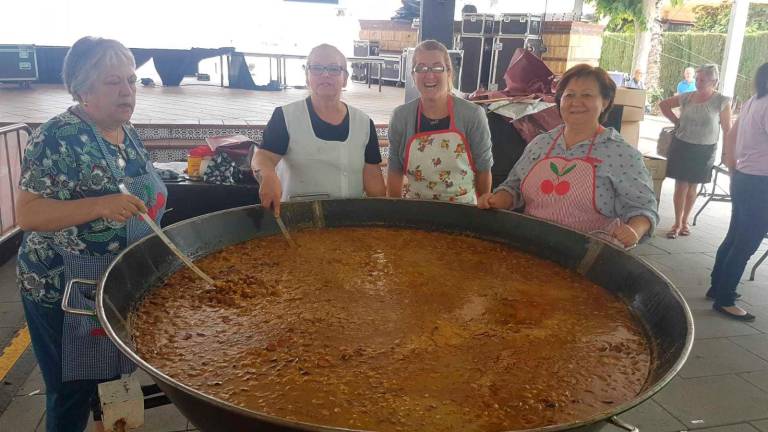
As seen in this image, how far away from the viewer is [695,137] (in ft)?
16.5

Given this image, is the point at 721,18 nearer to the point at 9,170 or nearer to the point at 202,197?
the point at 202,197

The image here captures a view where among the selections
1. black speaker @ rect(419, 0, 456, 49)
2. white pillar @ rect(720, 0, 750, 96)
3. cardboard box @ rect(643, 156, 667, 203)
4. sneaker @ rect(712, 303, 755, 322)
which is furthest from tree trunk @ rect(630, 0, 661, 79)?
sneaker @ rect(712, 303, 755, 322)

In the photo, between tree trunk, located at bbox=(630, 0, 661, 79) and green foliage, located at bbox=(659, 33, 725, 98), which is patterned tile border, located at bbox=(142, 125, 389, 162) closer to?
tree trunk, located at bbox=(630, 0, 661, 79)

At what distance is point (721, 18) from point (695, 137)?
16.7 meters

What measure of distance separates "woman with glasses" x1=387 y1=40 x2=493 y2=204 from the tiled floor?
3405 millimetres

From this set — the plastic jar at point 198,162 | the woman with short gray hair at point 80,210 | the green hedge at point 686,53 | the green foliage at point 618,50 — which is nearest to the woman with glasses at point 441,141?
the woman with short gray hair at point 80,210

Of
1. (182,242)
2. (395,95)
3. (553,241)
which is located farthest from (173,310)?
(395,95)

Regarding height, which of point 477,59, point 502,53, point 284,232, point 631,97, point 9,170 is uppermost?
point 502,53

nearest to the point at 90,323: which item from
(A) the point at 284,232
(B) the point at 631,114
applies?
(A) the point at 284,232

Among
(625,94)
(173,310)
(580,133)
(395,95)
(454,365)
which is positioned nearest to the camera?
(454,365)

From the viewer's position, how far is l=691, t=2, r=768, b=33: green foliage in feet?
52.4

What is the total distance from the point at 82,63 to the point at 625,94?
14.4ft

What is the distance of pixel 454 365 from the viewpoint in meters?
1.12

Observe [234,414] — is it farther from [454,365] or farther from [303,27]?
[303,27]
